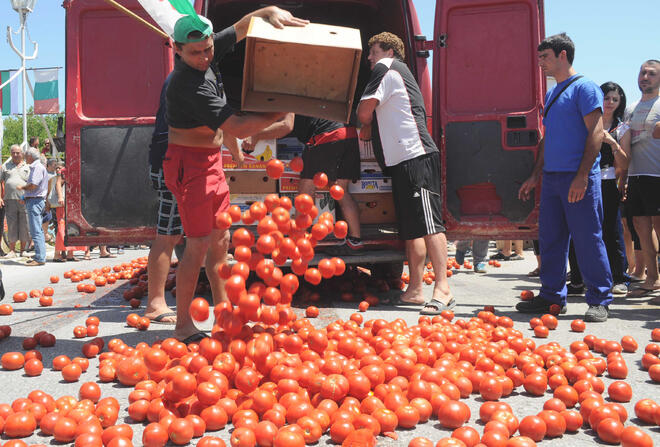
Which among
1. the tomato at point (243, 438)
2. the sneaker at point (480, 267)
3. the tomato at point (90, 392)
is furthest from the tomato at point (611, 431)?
the sneaker at point (480, 267)

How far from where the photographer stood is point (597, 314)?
185 inches

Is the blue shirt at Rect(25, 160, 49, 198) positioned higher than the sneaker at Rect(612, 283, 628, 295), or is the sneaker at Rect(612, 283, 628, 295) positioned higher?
the blue shirt at Rect(25, 160, 49, 198)

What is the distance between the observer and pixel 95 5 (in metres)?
5.34

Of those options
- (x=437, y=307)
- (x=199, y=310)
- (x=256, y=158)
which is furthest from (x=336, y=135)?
(x=199, y=310)

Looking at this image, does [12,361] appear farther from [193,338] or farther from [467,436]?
[467,436]

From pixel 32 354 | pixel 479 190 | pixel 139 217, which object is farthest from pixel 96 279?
pixel 479 190

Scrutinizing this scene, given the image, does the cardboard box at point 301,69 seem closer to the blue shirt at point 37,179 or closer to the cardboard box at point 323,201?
the cardboard box at point 323,201

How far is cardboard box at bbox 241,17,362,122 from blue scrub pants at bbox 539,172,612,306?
233 cm

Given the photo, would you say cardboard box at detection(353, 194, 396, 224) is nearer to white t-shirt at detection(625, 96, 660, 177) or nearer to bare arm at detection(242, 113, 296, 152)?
bare arm at detection(242, 113, 296, 152)

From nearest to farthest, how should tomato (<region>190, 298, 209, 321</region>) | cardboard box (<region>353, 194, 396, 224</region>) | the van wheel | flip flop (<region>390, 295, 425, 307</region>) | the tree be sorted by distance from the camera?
tomato (<region>190, 298, 209, 321</region>)
flip flop (<region>390, 295, 425, 307</region>)
cardboard box (<region>353, 194, 396, 224</region>)
the van wheel
the tree

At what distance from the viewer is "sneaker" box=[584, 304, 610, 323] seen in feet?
15.4

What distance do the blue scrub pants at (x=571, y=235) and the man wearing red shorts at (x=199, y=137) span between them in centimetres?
277

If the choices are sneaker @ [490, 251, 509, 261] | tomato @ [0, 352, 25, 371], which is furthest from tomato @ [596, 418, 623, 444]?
sneaker @ [490, 251, 509, 261]

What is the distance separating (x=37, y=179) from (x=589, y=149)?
10183 mm
